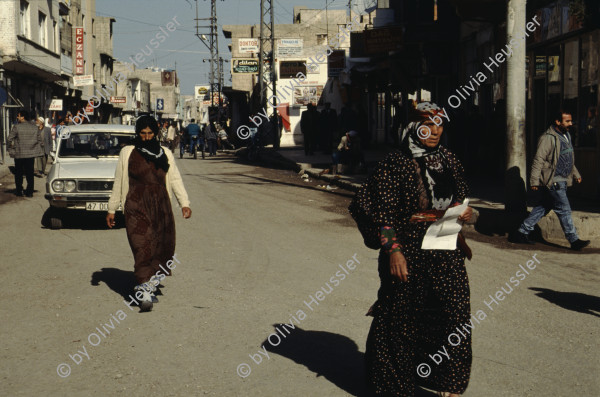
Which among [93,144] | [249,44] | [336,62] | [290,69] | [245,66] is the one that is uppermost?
[249,44]

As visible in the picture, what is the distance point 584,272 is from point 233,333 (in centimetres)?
460

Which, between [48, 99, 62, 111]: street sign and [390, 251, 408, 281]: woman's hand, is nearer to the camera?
[390, 251, 408, 281]: woman's hand

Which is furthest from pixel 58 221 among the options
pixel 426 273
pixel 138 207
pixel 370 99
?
pixel 370 99

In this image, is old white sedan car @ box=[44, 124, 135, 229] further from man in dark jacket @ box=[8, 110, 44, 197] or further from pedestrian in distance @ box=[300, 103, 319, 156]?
pedestrian in distance @ box=[300, 103, 319, 156]

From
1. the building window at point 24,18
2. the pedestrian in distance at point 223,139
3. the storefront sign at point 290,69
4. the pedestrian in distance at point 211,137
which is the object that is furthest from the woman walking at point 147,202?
the storefront sign at point 290,69

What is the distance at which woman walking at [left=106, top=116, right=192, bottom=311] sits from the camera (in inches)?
282

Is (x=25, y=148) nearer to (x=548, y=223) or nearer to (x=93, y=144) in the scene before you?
(x=93, y=144)

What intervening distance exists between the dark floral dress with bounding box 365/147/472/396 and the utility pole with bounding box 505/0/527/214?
26.2 ft

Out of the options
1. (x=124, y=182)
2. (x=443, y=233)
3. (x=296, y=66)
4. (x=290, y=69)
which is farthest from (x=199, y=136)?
(x=443, y=233)

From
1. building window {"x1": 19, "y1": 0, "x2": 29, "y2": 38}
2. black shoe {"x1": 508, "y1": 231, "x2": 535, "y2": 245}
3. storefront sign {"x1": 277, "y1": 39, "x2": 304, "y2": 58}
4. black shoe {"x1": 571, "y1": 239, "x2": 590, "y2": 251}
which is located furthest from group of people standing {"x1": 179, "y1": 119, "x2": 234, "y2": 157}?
black shoe {"x1": 571, "y1": 239, "x2": 590, "y2": 251}

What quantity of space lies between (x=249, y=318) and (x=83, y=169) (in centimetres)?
698

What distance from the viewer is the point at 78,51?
2020 inches

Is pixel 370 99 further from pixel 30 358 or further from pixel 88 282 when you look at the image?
pixel 30 358

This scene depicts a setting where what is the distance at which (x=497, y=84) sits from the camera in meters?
20.2
